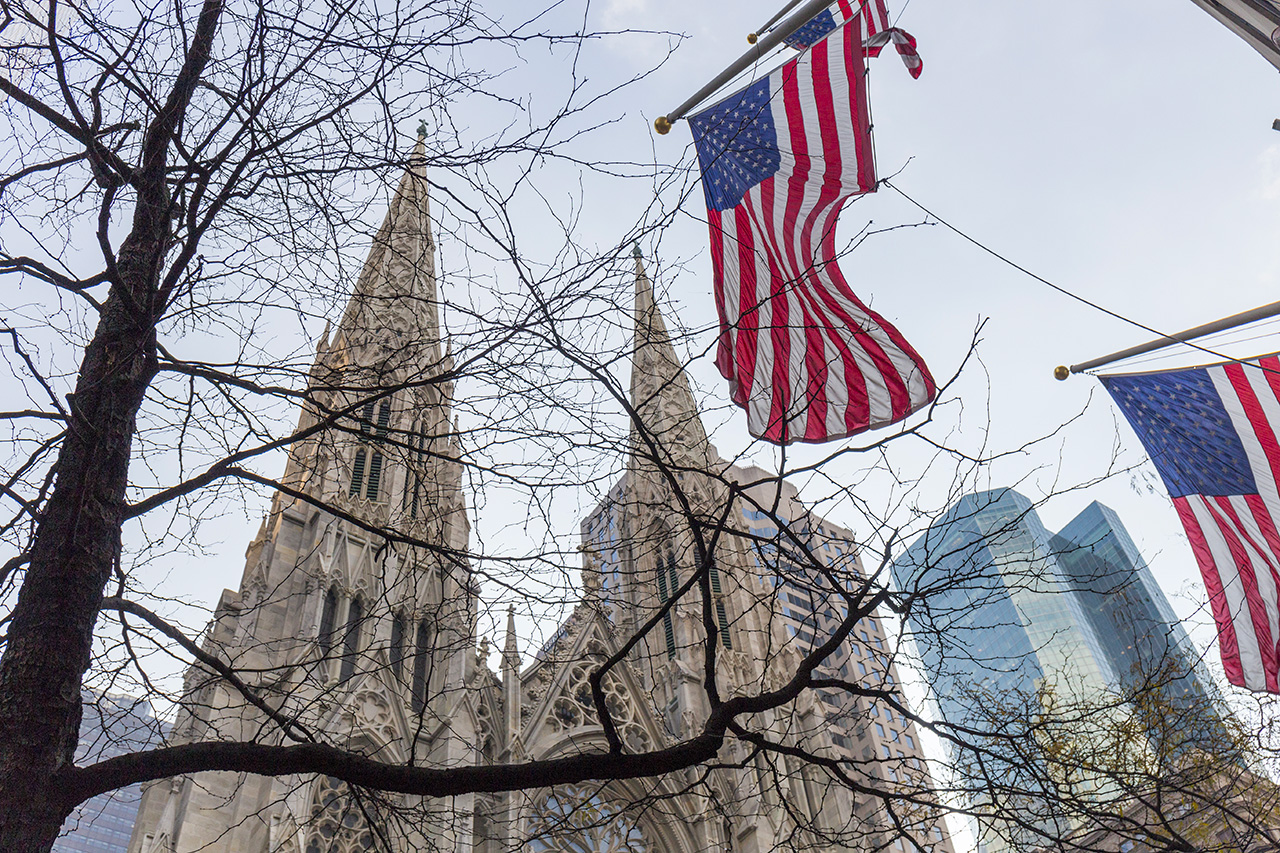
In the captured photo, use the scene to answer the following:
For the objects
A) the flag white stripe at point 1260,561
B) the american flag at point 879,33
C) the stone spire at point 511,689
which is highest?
the american flag at point 879,33

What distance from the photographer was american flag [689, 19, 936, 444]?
390 inches

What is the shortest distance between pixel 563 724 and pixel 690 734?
3265mm

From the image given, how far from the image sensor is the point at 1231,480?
42.0 ft

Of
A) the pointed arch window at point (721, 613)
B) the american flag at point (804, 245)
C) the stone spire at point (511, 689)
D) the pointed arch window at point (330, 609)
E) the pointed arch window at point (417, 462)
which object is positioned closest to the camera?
the pointed arch window at point (417, 462)

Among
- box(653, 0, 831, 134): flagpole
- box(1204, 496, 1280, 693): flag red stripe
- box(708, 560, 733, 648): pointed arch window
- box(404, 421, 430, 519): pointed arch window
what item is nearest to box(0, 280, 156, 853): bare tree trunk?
box(404, 421, 430, 519): pointed arch window

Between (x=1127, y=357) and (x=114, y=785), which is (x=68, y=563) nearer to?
(x=114, y=785)

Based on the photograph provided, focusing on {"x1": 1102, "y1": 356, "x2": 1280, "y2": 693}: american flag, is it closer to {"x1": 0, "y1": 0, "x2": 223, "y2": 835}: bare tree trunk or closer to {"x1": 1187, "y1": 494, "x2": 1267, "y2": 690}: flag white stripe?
{"x1": 1187, "y1": 494, "x2": 1267, "y2": 690}: flag white stripe

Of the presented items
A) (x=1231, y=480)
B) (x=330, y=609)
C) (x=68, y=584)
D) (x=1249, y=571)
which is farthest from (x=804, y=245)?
(x=330, y=609)

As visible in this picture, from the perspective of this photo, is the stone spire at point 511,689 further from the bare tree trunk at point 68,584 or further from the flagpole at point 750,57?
the bare tree trunk at point 68,584

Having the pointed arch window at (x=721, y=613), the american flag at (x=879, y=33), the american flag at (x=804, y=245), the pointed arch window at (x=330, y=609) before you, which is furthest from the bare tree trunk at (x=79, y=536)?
the pointed arch window at (x=721, y=613)

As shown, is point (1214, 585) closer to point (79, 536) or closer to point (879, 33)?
point (879, 33)

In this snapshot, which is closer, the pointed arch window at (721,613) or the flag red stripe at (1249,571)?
the flag red stripe at (1249,571)

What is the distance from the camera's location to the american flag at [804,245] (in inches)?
390

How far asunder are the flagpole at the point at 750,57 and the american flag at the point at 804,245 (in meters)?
0.77
